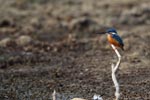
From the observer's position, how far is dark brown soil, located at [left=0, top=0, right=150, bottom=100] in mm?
17000

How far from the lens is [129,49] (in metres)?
23.2

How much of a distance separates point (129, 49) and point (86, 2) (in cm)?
1835

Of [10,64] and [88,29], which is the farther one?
[88,29]

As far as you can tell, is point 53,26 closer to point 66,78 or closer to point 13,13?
point 13,13

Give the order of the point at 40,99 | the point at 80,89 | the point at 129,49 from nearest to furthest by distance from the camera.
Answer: the point at 40,99 < the point at 80,89 < the point at 129,49

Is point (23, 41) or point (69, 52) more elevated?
point (23, 41)

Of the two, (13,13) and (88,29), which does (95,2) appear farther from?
(88,29)

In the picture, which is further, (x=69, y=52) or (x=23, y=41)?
(x=23, y=41)

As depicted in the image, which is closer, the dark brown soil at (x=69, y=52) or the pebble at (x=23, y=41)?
the dark brown soil at (x=69, y=52)

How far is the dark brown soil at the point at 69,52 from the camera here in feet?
55.8

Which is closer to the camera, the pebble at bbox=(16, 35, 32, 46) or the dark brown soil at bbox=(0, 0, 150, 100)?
the dark brown soil at bbox=(0, 0, 150, 100)

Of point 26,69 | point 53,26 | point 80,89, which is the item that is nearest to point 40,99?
point 80,89

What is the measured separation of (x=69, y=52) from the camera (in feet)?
76.8

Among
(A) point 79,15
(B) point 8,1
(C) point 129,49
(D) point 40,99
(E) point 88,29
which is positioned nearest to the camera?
(D) point 40,99
